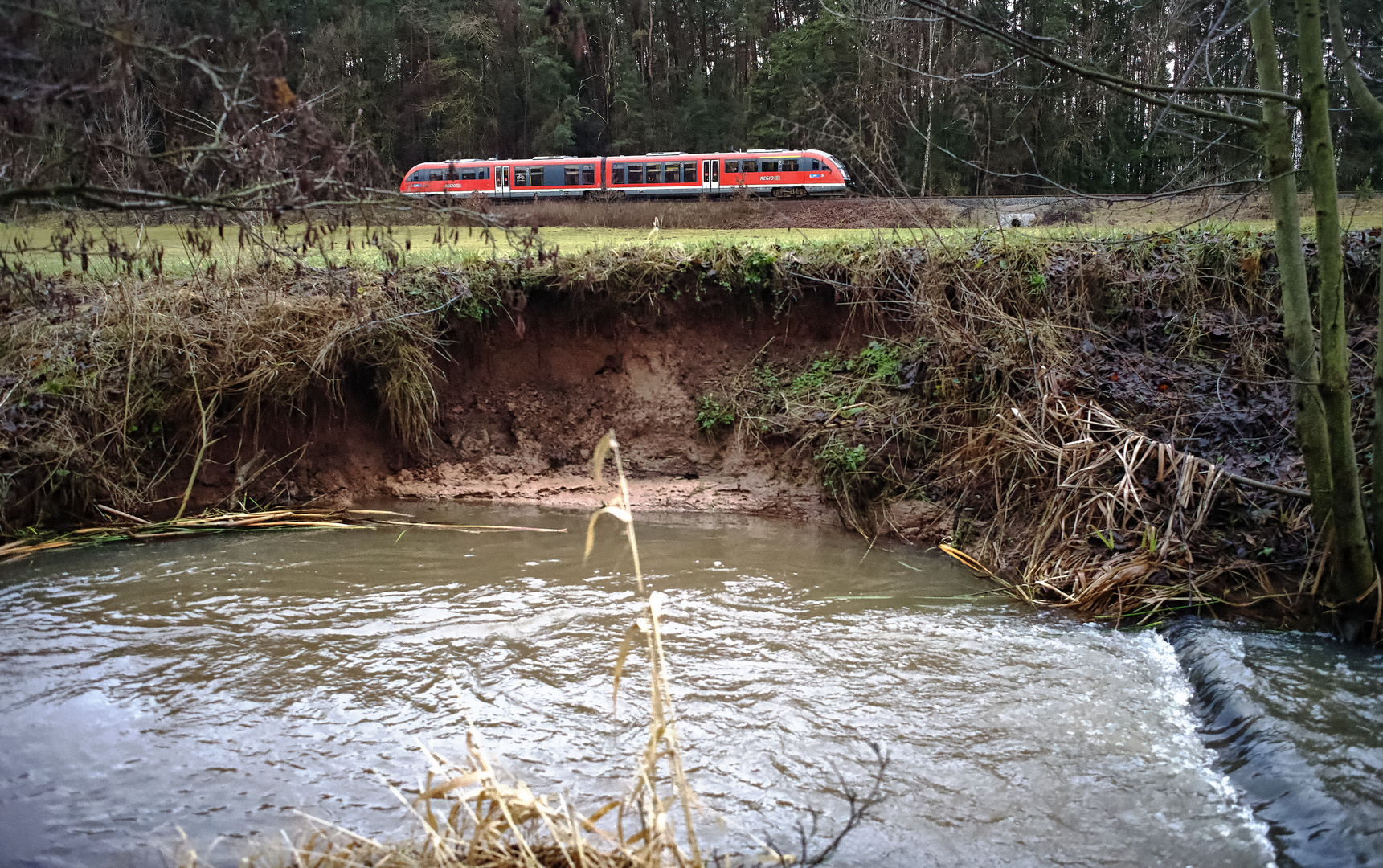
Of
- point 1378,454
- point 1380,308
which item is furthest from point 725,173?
point 1378,454

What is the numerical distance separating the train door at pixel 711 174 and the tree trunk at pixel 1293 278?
18.6m

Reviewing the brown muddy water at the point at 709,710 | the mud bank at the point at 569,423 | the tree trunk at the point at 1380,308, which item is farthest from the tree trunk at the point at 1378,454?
the mud bank at the point at 569,423

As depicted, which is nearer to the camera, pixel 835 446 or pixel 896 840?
pixel 896 840

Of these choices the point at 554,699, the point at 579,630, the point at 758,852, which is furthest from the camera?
the point at 579,630

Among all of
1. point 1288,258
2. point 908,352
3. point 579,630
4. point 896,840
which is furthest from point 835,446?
point 896,840

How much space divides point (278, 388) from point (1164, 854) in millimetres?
7610

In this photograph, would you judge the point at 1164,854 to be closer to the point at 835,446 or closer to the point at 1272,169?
the point at 1272,169

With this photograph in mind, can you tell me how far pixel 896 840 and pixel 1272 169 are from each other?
4011 millimetres

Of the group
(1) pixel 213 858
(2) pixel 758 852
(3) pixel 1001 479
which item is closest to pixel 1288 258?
(3) pixel 1001 479

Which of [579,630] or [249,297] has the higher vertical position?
[249,297]

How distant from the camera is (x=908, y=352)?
823cm

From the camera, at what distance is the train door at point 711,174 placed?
22.9 m

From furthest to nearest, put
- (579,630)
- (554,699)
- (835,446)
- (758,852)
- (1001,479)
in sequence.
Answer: (835,446), (1001,479), (579,630), (554,699), (758,852)

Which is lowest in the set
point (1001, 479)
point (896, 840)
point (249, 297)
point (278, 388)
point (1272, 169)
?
point (896, 840)
